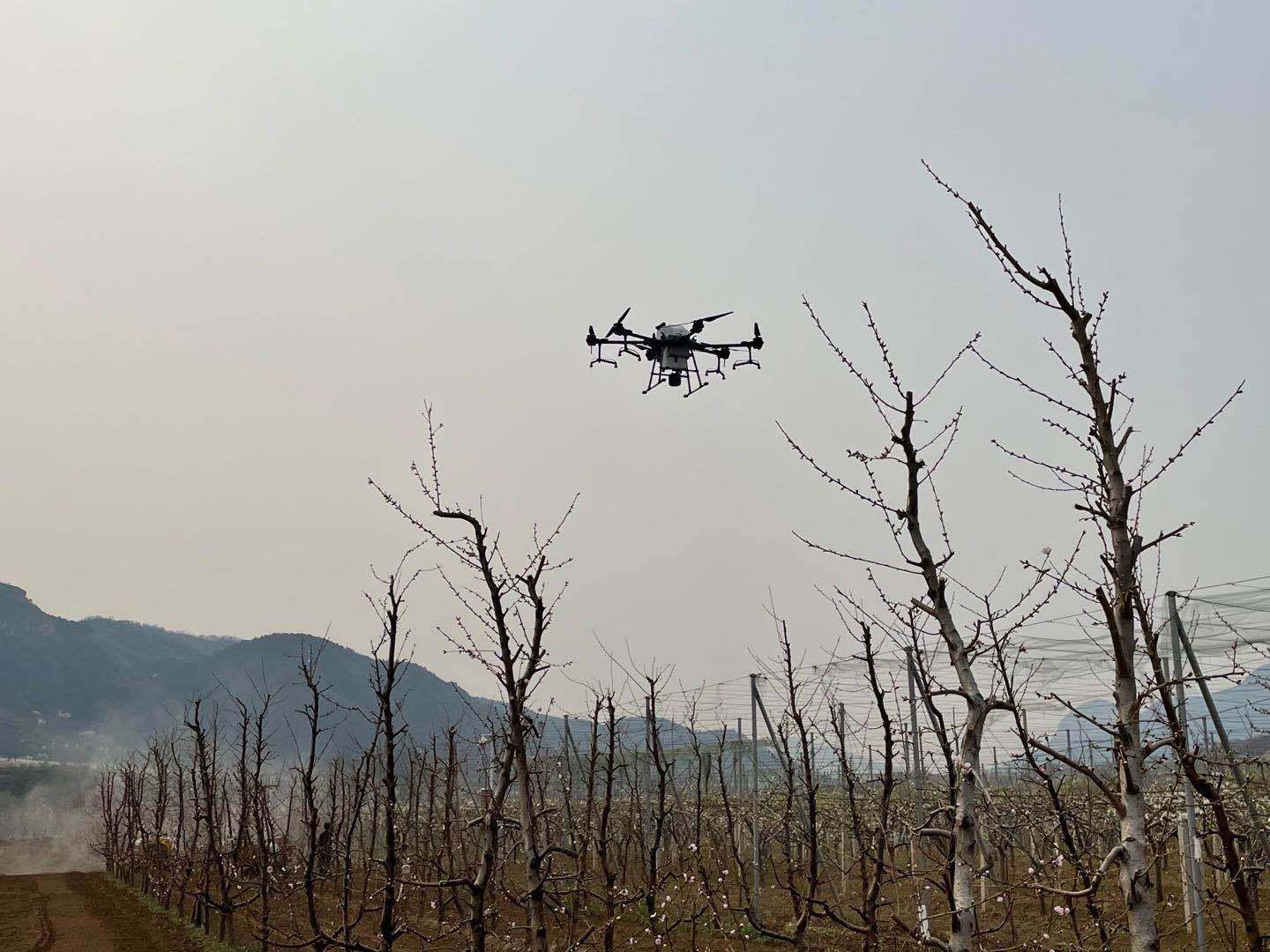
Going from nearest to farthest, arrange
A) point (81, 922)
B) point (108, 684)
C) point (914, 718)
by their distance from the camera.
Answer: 1. point (914, 718)
2. point (81, 922)
3. point (108, 684)

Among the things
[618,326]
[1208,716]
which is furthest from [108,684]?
[1208,716]

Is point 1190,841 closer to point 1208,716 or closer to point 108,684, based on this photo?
point 1208,716

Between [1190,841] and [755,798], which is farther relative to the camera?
[755,798]

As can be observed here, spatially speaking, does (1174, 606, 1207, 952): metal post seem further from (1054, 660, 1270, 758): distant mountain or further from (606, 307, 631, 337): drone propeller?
(606, 307, 631, 337): drone propeller

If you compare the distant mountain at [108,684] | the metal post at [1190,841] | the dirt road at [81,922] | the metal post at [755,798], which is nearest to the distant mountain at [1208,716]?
the metal post at [1190,841]

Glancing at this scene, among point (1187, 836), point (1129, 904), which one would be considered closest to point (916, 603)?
point (1129, 904)

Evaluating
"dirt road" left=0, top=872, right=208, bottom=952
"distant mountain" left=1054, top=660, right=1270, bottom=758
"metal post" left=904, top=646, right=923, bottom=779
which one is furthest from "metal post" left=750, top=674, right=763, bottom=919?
"dirt road" left=0, top=872, right=208, bottom=952

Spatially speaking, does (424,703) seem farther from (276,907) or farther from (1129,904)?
(1129,904)
